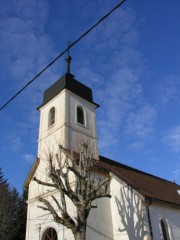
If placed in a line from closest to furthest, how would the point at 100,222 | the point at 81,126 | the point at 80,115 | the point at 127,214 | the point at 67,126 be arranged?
the point at 100,222 < the point at 127,214 < the point at 67,126 < the point at 81,126 < the point at 80,115

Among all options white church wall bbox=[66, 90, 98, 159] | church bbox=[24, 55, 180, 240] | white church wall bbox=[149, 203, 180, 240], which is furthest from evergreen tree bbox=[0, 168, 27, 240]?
white church wall bbox=[149, 203, 180, 240]

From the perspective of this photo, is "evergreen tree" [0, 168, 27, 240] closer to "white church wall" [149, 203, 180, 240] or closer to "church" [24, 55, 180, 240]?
"church" [24, 55, 180, 240]

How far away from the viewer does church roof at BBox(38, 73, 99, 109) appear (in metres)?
23.9

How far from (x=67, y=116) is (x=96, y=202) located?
734cm

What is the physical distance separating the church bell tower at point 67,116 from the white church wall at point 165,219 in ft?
19.5

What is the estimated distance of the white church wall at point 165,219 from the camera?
1735cm

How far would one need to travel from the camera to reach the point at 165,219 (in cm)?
1844

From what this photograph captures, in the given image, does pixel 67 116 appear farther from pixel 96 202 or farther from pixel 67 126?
pixel 96 202

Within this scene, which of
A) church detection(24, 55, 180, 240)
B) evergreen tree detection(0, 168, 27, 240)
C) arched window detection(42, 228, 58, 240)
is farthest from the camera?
evergreen tree detection(0, 168, 27, 240)

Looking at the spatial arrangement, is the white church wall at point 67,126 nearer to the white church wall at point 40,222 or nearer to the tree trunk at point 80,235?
the white church wall at point 40,222

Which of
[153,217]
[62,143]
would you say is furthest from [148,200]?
[62,143]

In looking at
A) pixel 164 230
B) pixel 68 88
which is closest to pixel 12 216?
pixel 68 88

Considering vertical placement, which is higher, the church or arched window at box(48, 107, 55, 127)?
arched window at box(48, 107, 55, 127)

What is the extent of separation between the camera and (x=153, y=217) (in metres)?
17.6
